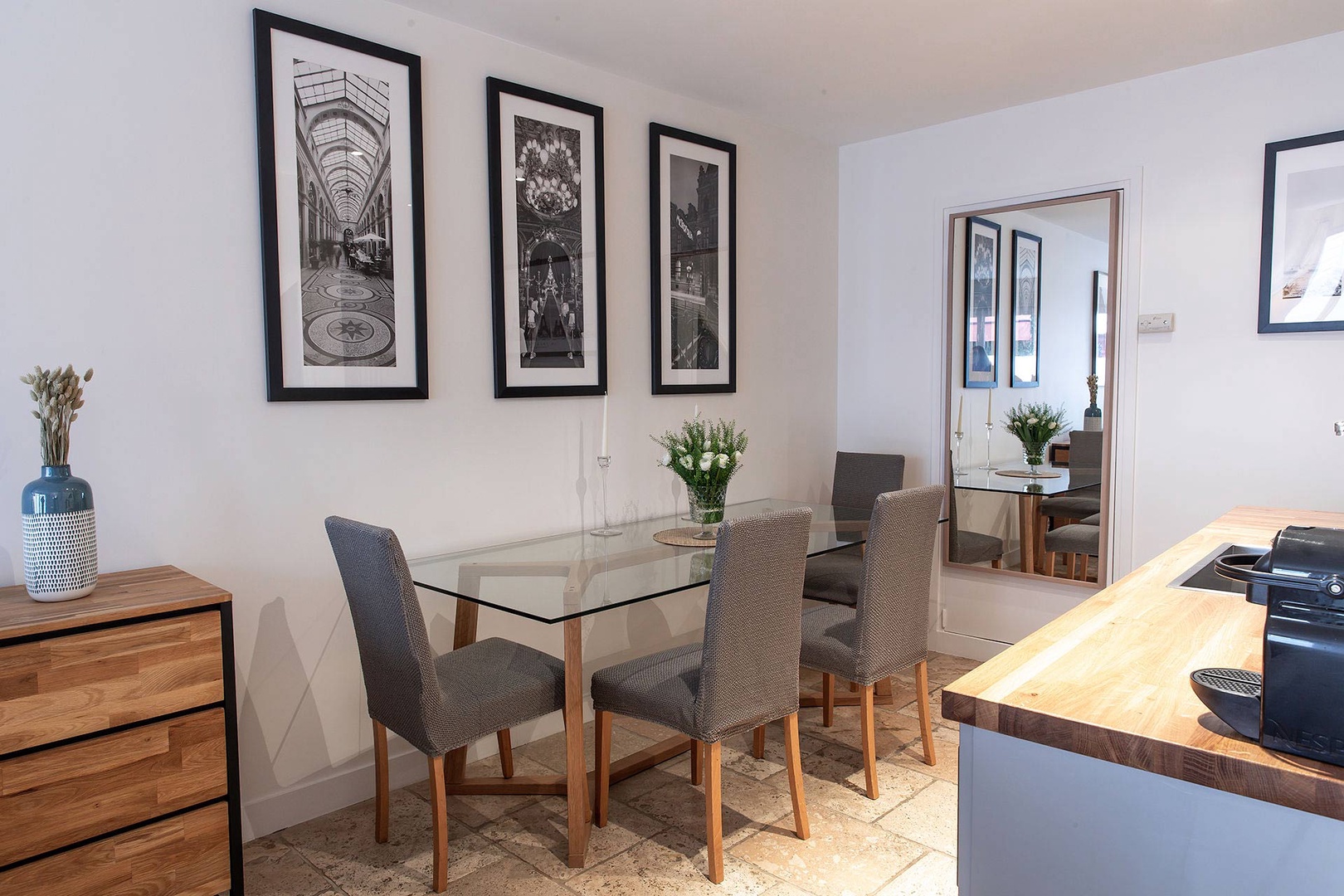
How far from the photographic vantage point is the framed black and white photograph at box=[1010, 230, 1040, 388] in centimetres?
401

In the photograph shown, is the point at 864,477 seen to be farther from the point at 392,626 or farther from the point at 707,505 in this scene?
the point at 392,626

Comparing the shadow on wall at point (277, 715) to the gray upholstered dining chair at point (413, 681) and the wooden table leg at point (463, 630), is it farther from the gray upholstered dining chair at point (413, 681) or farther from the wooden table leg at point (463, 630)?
the wooden table leg at point (463, 630)

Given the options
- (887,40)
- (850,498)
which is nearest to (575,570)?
(850,498)

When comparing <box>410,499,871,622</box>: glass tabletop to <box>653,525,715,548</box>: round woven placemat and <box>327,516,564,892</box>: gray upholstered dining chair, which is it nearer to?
<box>653,525,715,548</box>: round woven placemat

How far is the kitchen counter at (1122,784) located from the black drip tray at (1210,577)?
590 mm

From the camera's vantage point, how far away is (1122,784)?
112 cm

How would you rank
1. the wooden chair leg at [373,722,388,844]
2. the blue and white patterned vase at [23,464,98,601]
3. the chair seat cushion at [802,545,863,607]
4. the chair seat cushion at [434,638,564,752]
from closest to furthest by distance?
the blue and white patterned vase at [23,464,98,601] → the chair seat cushion at [434,638,564,752] → the wooden chair leg at [373,722,388,844] → the chair seat cushion at [802,545,863,607]

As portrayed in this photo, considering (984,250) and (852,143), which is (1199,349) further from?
(852,143)

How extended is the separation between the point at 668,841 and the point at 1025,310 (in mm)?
2944

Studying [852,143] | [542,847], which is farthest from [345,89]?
[852,143]

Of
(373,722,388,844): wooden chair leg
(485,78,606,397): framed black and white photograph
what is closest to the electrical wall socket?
(485,78,606,397): framed black and white photograph

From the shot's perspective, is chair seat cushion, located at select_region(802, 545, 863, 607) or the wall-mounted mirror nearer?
chair seat cushion, located at select_region(802, 545, 863, 607)

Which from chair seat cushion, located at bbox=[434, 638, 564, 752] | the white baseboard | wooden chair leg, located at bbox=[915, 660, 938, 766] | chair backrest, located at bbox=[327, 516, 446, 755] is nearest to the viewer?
chair backrest, located at bbox=[327, 516, 446, 755]

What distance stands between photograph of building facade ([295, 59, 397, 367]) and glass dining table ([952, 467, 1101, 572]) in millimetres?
2886
